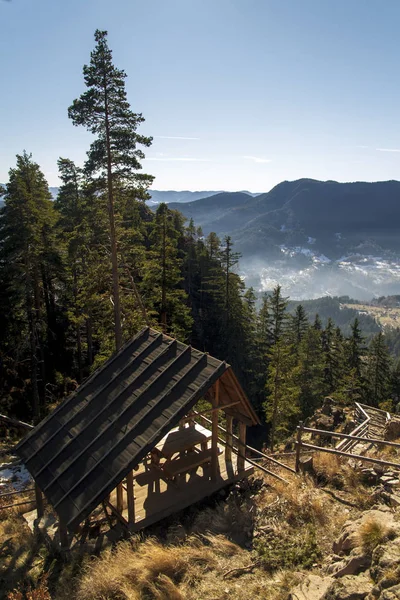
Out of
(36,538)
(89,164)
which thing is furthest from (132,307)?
(36,538)

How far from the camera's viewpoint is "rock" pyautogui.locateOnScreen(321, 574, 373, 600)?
5121 millimetres

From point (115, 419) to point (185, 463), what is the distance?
2.53m

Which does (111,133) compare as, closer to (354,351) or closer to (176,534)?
(176,534)

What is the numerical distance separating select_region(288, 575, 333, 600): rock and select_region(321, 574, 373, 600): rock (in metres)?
0.18

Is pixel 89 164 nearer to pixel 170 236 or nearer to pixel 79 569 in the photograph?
pixel 170 236

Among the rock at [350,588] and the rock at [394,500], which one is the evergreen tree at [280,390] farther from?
the rock at [350,588]

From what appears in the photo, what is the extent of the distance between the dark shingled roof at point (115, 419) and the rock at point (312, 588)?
364 centimetres

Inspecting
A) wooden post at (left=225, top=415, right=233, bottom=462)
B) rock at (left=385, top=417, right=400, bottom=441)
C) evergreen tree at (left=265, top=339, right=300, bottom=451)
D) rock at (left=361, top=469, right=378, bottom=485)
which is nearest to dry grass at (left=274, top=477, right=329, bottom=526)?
rock at (left=361, top=469, right=378, bottom=485)

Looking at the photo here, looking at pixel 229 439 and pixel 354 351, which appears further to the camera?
pixel 354 351

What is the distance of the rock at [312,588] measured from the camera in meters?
5.62

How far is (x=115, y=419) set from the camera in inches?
352

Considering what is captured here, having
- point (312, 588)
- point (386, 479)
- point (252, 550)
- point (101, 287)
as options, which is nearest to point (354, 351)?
point (101, 287)

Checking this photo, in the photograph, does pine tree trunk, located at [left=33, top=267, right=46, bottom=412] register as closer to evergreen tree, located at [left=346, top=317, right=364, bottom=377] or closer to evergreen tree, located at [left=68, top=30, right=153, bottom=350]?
evergreen tree, located at [left=68, top=30, right=153, bottom=350]

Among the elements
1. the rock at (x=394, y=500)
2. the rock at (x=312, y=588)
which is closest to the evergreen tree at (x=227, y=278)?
the rock at (x=394, y=500)
